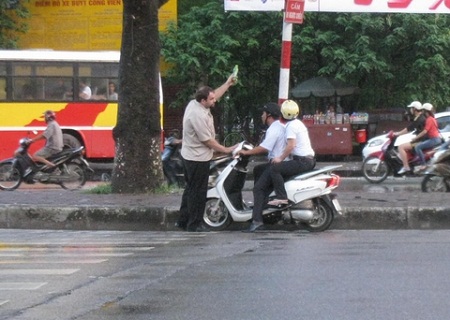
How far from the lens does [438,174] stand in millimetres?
15438

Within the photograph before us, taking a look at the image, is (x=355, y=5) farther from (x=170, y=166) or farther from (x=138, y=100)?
(x=138, y=100)

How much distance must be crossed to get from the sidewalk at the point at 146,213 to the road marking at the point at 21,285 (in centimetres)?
448

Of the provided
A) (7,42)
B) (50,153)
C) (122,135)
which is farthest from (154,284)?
(7,42)

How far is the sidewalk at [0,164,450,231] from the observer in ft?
39.2

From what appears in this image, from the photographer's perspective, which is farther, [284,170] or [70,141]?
[70,141]

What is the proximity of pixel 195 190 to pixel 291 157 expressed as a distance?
1234 millimetres

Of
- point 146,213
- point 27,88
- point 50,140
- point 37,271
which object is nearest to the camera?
point 37,271

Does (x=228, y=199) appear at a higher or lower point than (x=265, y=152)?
lower

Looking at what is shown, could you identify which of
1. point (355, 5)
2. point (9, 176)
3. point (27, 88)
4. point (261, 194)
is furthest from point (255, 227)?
point (27, 88)

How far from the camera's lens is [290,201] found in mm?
11289

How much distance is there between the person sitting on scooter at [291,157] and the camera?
1123 centimetres

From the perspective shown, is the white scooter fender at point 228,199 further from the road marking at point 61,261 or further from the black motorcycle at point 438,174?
the black motorcycle at point 438,174

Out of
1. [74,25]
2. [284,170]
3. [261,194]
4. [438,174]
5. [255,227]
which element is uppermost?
[74,25]

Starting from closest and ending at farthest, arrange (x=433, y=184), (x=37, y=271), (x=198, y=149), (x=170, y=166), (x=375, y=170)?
1. (x=37, y=271)
2. (x=198, y=149)
3. (x=433, y=184)
4. (x=170, y=166)
5. (x=375, y=170)
